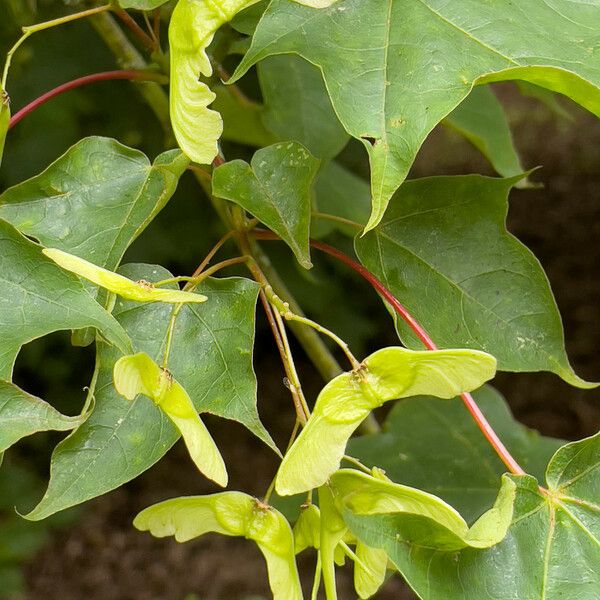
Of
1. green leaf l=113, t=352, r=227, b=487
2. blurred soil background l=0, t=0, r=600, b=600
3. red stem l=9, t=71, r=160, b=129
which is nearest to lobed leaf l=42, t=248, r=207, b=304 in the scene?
green leaf l=113, t=352, r=227, b=487

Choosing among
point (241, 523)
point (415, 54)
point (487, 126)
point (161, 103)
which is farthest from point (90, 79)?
point (487, 126)

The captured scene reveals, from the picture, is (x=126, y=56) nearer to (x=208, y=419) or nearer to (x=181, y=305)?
(x=181, y=305)

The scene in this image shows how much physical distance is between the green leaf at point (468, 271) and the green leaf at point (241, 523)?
221mm

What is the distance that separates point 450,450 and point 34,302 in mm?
657

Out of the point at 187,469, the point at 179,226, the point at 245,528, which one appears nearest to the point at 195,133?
the point at 245,528

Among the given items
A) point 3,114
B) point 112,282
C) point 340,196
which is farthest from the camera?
point 340,196

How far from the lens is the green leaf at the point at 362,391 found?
584mm

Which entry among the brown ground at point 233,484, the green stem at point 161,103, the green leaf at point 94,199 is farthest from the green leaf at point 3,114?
the brown ground at point 233,484

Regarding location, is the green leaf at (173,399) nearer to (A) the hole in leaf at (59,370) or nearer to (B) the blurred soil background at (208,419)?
(B) the blurred soil background at (208,419)

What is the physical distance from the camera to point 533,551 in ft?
2.22

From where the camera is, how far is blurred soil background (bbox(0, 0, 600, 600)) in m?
1.94

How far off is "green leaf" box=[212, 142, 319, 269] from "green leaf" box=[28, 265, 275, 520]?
53 millimetres

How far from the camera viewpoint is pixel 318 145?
1.03m

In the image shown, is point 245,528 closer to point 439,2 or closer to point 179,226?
point 439,2
